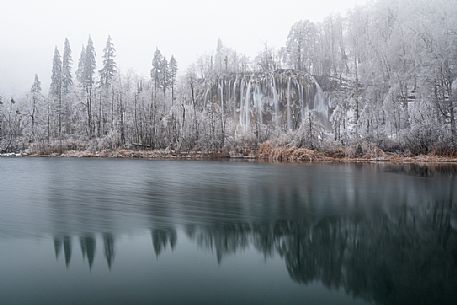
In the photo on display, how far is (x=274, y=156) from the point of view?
160 ft

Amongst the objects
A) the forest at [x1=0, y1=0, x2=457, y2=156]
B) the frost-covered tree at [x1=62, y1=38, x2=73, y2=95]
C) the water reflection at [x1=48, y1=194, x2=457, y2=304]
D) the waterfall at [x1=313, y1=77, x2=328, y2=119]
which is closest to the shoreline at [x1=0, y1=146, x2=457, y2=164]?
the forest at [x1=0, y1=0, x2=457, y2=156]

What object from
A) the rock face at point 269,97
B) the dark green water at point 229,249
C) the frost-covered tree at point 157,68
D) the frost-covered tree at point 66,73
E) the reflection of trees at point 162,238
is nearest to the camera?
the dark green water at point 229,249

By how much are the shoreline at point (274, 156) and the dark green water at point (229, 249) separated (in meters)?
26.4

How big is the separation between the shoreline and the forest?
0.97 meters

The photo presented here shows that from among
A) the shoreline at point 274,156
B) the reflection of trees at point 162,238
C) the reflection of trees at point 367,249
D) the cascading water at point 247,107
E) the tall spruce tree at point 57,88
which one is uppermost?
the tall spruce tree at point 57,88

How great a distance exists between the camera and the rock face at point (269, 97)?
253 feet

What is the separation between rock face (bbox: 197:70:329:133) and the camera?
77125mm

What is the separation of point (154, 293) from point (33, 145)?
234 ft

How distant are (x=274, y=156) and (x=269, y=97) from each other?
111 ft

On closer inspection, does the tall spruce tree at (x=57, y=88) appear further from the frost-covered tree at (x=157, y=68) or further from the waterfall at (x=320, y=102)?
the waterfall at (x=320, y=102)

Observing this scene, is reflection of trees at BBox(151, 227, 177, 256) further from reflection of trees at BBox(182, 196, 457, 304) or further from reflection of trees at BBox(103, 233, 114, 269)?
reflection of trees at BBox(103, 233, 114, 269)

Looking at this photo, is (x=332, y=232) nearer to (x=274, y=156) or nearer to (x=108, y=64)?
(x=274, y=156)

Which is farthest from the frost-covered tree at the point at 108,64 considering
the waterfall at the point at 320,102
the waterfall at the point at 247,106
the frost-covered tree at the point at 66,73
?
the waterfall at the point at 320,102

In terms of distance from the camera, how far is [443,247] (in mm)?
9742
